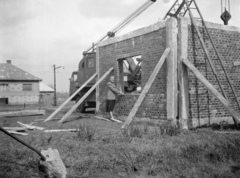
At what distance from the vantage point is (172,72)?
7.61m

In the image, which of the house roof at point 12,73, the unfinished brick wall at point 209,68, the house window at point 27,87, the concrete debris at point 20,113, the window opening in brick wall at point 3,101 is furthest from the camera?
the house window at point 27,87

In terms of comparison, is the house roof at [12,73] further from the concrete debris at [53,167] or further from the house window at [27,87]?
the concrete debris at [53,167]

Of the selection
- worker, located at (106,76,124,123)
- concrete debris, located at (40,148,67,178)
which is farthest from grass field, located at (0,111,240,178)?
worker, located at (106,76,124,123)

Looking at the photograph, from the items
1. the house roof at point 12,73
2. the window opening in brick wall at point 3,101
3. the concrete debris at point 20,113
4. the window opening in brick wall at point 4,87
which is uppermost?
the house roof at point 12,73

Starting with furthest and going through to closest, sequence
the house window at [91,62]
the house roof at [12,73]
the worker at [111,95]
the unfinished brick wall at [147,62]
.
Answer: the house roof at [12,73] < the house window at [91,62] < the worker at [111,95] < the unfinished brick wall at [147,62]

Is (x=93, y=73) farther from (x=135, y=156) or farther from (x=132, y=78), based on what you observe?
(x=135, y=156)

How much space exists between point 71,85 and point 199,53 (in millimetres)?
8398

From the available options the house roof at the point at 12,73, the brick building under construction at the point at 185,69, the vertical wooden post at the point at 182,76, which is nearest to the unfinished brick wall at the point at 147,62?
the brick building under construction at the point at 185,69

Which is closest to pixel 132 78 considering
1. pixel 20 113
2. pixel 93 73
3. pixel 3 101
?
pixel 93 73

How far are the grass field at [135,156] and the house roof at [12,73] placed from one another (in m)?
31.3

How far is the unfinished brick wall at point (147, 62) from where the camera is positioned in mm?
7988

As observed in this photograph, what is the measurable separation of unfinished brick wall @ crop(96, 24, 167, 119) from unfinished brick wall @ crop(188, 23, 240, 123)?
0.94m

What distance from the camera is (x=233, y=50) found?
→ 8508 mm

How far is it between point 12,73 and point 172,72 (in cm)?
3281
